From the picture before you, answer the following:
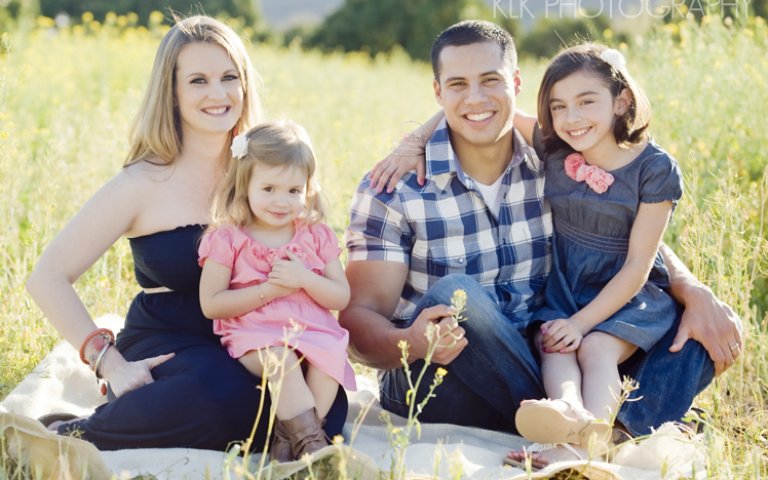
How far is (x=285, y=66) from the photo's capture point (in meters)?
13.1

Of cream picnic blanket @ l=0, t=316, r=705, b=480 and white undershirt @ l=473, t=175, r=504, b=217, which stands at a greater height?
white undershirt @ l=473, t=175, r=504, b=217

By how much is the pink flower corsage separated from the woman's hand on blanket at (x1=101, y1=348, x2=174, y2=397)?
1623mm

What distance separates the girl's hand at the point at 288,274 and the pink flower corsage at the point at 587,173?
3.70ft

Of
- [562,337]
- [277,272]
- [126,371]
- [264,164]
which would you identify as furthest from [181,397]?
[562,337]

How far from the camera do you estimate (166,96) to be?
139 inches

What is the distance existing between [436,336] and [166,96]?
4.42 feet

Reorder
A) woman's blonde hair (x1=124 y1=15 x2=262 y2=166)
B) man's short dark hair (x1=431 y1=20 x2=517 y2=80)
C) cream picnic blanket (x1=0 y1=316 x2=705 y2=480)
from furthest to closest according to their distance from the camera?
man's short dark hair (x1=431 y1=20 x2=517 y2=80), woman's blonde hair (x1=124 y1=15 x2=262 y2=166), cream picnic blanket (x1=0 y1=316 x2=705 y2=480)

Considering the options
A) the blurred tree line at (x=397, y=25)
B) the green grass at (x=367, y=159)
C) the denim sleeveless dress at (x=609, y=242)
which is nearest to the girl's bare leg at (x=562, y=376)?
Answer: the denim sleeveless dress at (x=609, y=242)

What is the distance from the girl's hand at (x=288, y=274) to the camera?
10.2 feet

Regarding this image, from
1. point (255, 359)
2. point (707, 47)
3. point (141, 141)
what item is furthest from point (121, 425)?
point (707, 47)

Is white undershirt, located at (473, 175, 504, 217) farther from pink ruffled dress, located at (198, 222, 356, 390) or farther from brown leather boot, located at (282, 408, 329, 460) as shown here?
brown leather boot, located at (282, 408, 329, 460)

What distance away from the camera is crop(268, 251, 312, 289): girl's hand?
3.12m

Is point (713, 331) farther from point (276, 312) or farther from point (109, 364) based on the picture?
point (109, 364)

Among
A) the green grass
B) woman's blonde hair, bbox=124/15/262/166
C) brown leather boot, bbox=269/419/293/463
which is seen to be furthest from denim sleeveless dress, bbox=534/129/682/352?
woman's blonde hair, bbox=124/15/262/166
